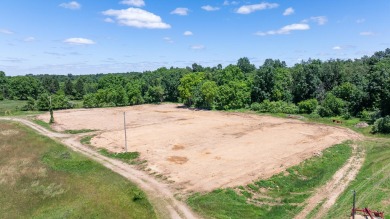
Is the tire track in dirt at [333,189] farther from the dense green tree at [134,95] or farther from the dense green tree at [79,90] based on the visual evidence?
the dense green tree at [79,90]

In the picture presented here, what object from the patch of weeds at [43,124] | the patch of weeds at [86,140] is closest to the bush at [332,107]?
the patch of weeds at [86,140]

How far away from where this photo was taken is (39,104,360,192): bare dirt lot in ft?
108

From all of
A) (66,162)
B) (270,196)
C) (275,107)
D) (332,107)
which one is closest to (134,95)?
(275,107)

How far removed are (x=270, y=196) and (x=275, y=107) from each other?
159 feet

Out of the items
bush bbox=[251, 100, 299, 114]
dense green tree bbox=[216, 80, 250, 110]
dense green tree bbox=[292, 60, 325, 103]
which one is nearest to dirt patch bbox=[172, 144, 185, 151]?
bush bbox=[251, 100, 299, 114]

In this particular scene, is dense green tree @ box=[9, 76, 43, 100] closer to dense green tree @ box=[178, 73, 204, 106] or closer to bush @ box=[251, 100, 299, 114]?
dense green tree @ box=[178, 73, 204, 106]

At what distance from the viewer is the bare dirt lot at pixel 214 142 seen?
32938mm

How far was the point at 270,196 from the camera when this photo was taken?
27484 millimetres

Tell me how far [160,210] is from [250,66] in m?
117

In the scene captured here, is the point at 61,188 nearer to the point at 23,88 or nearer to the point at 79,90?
the point at 79,90

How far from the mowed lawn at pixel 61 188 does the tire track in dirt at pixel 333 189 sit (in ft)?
41.0

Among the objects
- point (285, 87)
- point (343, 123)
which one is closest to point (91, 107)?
point (285, 87)

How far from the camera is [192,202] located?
1016 inches

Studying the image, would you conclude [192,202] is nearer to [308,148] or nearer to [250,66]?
[308,148]
